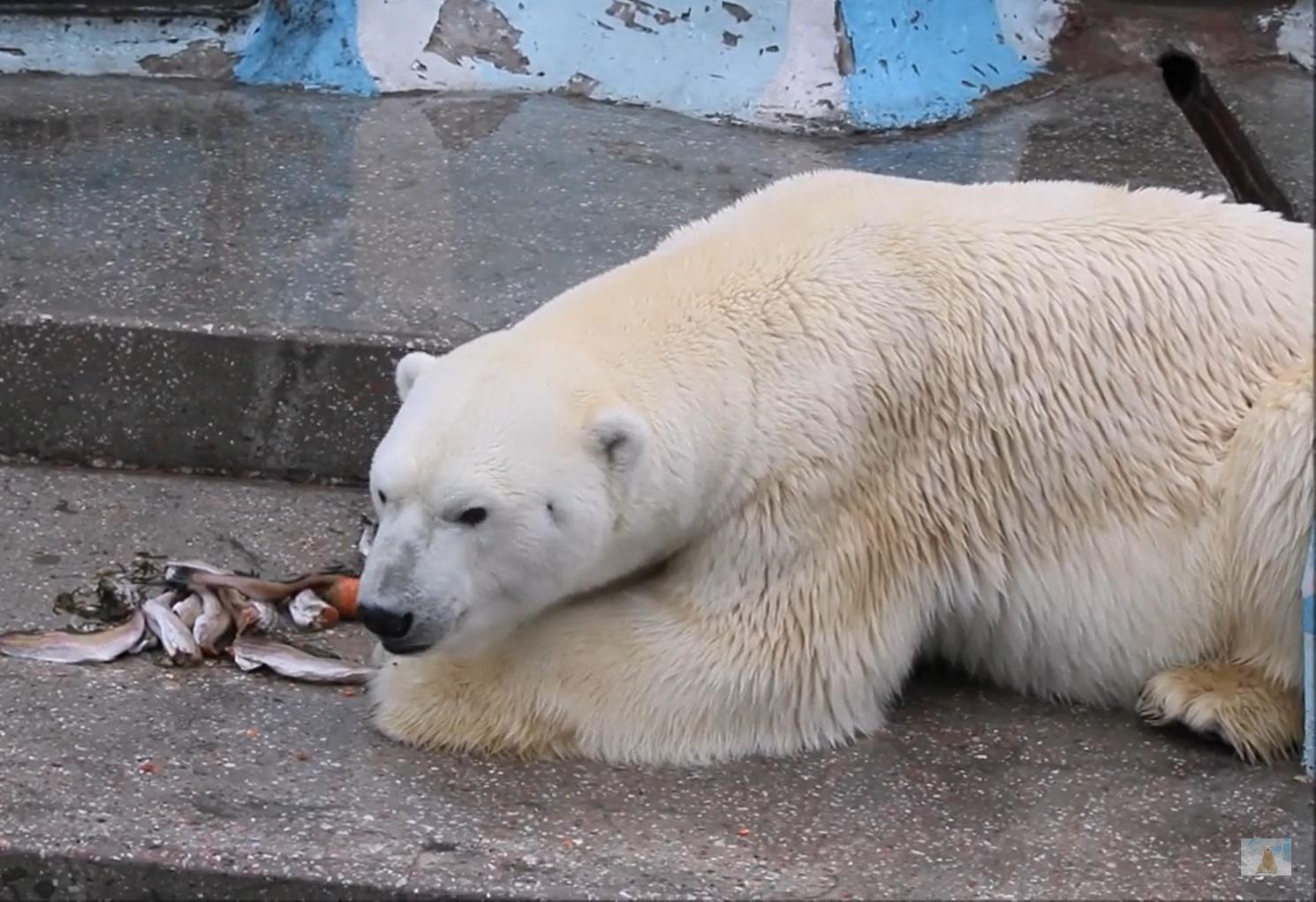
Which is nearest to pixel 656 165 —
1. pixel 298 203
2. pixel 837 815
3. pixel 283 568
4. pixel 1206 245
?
pixel 298 203

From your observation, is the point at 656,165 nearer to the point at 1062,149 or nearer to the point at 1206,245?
the point at 1062,149

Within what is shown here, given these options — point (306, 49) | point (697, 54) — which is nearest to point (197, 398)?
point (306, 49)

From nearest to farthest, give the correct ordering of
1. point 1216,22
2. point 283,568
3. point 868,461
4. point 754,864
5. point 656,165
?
point 754,864 → point 868,461 → point 283,568 → point 656,165 → point 1216,22

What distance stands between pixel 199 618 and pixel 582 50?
207 cm

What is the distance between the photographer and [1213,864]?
7.76 ft

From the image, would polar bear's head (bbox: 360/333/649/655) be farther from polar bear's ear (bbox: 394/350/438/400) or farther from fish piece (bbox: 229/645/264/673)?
fish piece (bbox: 229/645/264/673)

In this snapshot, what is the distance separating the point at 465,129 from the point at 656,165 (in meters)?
0.45

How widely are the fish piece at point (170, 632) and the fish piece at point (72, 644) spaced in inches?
1.0

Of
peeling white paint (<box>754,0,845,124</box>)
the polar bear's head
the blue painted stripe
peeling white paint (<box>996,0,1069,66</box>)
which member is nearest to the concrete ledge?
the polar bear's head

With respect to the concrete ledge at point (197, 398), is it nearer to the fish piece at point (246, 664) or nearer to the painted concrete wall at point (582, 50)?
the fish piece at point (246, 664)

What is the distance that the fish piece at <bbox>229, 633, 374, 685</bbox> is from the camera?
2.81 metres

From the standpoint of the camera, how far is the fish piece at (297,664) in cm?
281

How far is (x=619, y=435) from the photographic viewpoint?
241cm

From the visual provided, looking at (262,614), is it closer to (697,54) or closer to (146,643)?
(146,643)
